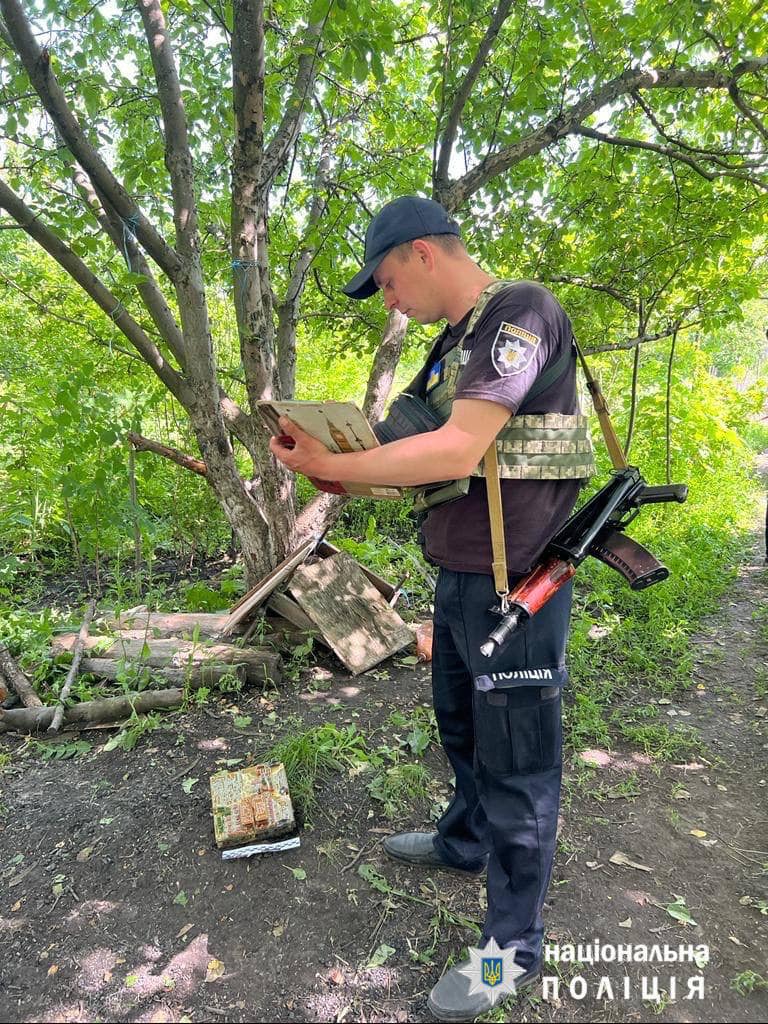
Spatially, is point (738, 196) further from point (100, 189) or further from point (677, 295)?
point (100, 189)

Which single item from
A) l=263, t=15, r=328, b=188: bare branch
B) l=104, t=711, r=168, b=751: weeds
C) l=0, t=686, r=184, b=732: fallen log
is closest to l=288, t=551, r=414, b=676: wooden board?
l=0, t=686, r=184, b=732: fallen log

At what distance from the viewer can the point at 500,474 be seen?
153 centimetres

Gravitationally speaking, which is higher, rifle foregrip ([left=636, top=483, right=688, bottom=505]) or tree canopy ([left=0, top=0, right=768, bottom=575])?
tree canopy ([left=0, top=0, right=768, bottom=575])

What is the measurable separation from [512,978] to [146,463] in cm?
403

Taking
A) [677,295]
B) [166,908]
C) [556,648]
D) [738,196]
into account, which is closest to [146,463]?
[166,908]

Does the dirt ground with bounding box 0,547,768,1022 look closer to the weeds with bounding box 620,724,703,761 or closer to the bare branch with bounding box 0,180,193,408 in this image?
the weeds with bounding box 620,724,703,761

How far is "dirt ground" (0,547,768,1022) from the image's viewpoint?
1792 mm

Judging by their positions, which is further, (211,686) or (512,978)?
(211,686)

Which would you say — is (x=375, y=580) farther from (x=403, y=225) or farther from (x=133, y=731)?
(x=403, y=225)

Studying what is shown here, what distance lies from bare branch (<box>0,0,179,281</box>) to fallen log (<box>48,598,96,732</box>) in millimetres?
2322

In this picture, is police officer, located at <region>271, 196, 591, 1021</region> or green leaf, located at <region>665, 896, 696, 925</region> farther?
green leaf, located at <region>665, 896, 696, 925</region>

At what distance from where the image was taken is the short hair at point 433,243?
1589mm

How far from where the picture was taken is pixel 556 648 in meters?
1.64

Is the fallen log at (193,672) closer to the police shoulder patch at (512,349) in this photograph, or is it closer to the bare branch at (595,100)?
the police shoulder patch at (512,349)
